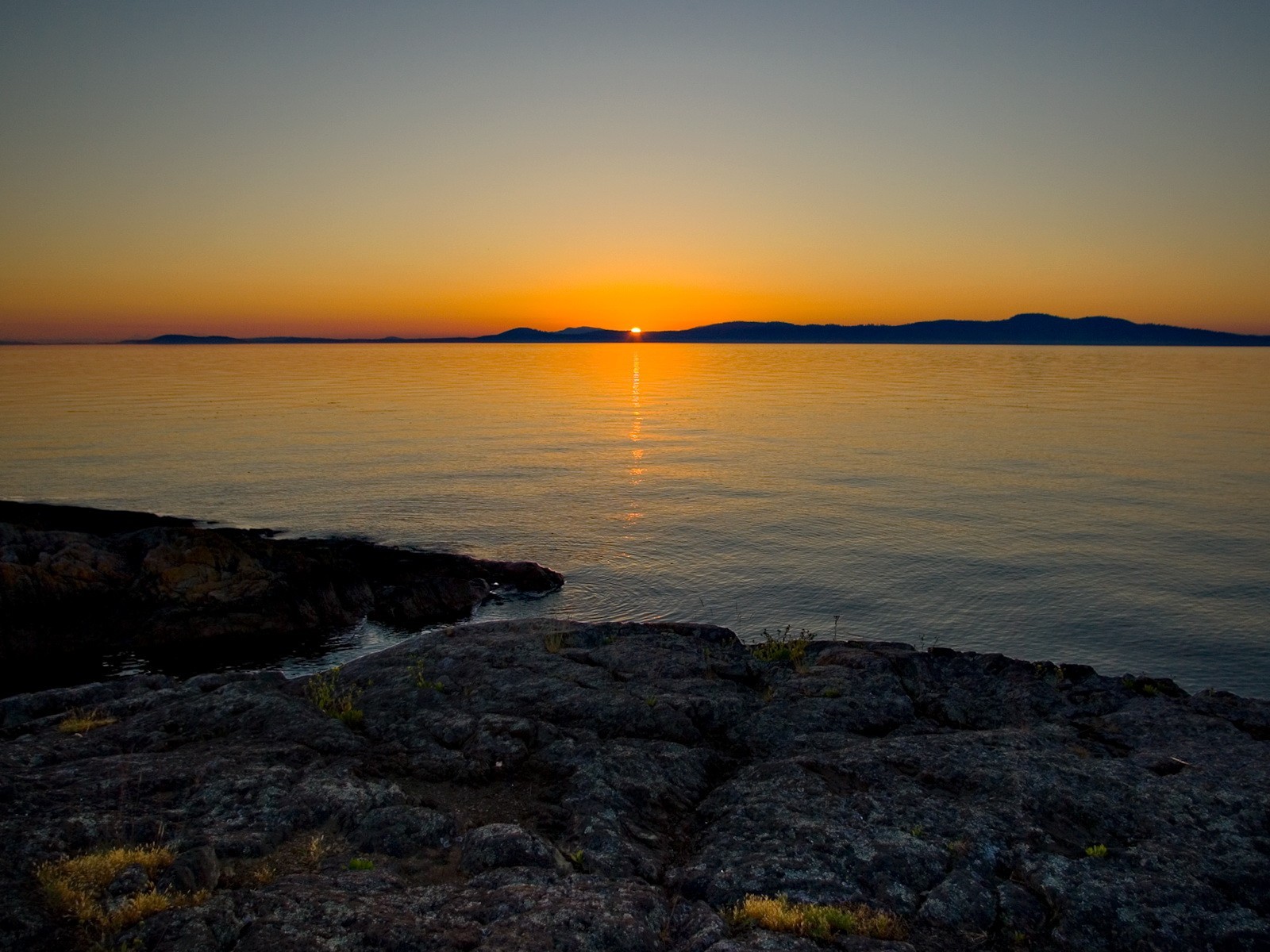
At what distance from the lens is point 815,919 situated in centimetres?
940

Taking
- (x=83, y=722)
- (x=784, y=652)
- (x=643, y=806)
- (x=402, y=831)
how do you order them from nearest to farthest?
(x=402, y=831), (x=643, y=806), (x=83, y=722), (x=784, y=652)

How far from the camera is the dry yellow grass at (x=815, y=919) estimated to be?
9312mm

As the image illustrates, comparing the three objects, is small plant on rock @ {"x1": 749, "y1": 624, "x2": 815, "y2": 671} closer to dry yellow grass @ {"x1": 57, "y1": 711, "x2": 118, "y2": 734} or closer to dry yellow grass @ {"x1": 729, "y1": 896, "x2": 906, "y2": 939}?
dry yellow grass @ {"x1": 729, "y1": 896, "x2": 906, "y2": 939}

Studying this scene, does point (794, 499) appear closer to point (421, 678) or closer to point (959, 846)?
point (421, 678)

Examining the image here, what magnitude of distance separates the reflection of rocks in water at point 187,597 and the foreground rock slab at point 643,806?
9894mm

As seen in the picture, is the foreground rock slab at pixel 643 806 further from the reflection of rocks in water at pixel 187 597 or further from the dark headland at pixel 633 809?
the reflection of rocks in water at pixel 187 597

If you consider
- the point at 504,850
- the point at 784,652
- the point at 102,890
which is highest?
the point at 102,890

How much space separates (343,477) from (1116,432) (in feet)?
212

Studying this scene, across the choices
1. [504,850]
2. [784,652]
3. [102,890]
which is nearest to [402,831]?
[504,850]

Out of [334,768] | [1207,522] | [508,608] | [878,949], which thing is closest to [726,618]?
[508,608]

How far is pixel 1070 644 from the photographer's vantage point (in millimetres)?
26578

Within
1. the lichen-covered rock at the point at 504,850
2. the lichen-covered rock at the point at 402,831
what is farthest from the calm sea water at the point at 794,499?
the lichen-covered rock at the point at 504,850

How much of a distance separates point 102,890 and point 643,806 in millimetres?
6977

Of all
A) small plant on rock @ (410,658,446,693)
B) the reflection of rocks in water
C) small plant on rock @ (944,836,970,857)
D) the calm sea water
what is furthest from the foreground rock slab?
the calm sea water
